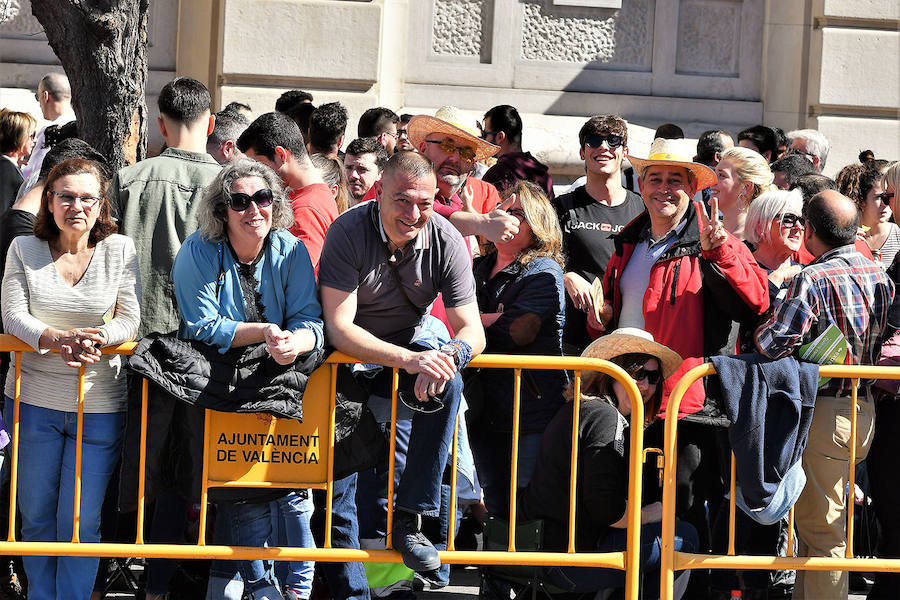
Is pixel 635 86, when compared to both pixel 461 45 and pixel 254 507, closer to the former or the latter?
pixel 461 45

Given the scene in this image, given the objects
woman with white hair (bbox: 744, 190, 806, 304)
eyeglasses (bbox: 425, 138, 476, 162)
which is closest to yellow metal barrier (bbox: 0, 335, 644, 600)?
woman with white hair (bbox: 744, 190, 806, 304)

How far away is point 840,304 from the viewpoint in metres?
5.58

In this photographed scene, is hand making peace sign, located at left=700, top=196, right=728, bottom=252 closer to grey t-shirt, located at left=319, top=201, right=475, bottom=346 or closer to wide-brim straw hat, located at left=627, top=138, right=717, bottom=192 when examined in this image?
wide-brim straw hat, located at left=627, top=138, right=717, bottom=192

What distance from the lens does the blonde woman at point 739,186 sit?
7.24m

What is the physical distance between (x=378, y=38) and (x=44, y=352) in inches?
236

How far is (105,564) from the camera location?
571 centimetres

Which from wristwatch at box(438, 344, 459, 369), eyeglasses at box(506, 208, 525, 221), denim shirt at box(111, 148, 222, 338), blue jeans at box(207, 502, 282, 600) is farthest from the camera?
eyeglasses at box(506, 208, 525, 221)

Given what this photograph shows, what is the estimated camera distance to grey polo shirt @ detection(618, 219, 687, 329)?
607 cm

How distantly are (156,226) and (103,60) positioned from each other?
1.72 metres

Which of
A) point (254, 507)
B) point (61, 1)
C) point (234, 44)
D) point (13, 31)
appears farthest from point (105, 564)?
point (13, 31)

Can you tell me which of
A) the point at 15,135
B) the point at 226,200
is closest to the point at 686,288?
the point at 226,200

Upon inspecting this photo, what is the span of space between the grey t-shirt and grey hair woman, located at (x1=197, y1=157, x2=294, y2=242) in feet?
0.74

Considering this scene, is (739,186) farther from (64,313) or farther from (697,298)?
(64,313)

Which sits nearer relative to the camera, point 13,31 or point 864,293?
point 864,293
